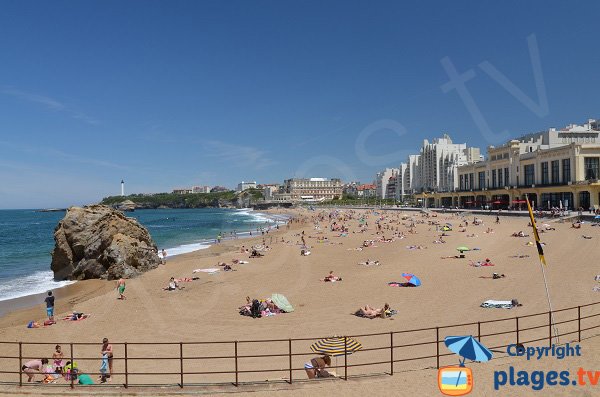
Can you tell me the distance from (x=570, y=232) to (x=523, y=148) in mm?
33279

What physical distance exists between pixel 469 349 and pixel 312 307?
26.6ft

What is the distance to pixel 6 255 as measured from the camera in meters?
38.9

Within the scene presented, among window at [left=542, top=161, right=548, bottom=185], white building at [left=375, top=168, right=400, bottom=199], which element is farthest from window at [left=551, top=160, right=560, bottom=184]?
white building at [left=375, top=168, right=400, bottom=199]

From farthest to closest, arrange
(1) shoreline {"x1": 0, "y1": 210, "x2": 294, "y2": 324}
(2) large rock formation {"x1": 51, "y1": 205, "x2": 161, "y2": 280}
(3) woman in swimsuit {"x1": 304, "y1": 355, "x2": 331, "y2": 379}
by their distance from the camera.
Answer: (2) large rock formation {"x1": 51, "y1": 205, "x2": 161, "y2": 280}
(1) shoreline {"x1": 0, "y1": 210, "x2": 294, "y2": 324}
(3) woman in swimsuit {"x1": 304, "y1": 355, "x2": 331, "y2": 379}

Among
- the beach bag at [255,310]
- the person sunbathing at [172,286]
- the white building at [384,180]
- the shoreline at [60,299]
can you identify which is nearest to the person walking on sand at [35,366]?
the beach bag at [255,310]

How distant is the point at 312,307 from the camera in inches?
592

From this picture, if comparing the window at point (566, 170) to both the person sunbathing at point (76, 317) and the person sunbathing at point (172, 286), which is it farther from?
the person sunbathing at point (76, 317)

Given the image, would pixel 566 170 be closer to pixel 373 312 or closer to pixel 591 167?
pixel 591 167

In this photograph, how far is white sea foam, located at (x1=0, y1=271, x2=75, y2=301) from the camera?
21.1 metres

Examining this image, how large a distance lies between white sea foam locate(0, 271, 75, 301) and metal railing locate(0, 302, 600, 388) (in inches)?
398

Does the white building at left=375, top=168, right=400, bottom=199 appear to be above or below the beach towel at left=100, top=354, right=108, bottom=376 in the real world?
above

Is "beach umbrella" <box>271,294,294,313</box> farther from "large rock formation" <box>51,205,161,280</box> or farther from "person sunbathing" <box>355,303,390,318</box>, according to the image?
"large rock formation" <box>51,205,161,280</box>

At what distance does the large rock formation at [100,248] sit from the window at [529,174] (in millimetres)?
51166

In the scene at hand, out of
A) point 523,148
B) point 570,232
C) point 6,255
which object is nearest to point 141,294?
point 6,255
